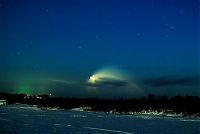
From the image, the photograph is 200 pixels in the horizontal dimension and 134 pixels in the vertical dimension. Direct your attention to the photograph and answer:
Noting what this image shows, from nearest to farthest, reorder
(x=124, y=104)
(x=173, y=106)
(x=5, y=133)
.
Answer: (x=5, y=133)
(x=173, y=106)
(x=124, y=104)

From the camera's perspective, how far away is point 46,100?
19175 centimetres

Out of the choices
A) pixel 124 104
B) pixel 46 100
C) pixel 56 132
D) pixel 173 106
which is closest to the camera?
pixel 56 132

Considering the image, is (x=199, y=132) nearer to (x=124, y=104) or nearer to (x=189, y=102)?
(x=189, y=102)

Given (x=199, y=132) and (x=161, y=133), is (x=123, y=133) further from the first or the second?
(x=199, y=132)

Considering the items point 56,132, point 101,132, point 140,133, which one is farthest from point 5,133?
point 140,133

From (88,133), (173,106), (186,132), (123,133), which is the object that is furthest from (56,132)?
(173,106)

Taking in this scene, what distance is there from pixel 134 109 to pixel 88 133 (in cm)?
9006

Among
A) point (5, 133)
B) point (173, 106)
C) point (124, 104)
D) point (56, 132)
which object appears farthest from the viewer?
point (124, 104)

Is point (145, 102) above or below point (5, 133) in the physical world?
above

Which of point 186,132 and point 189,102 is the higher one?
point 189,102

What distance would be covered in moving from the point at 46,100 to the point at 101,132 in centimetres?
15499

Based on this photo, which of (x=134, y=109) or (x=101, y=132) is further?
(x=134, y=109)

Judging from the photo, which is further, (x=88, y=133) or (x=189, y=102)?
(x=189, y=102)

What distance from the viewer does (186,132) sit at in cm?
4009
